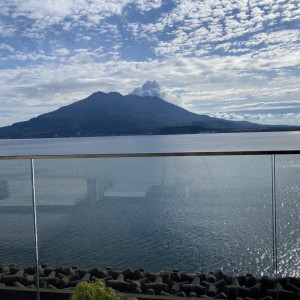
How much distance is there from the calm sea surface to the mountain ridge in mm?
14496

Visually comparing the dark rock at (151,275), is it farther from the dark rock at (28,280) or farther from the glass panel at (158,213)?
the dark rock at (28,280)

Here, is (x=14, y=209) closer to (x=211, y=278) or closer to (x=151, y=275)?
(x=151, y=275)

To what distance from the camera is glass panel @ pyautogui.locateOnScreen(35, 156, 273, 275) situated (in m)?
2.15

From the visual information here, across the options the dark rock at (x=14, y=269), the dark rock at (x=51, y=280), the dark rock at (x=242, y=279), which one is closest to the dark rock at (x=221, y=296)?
the dark rock at (x=242, y=279)

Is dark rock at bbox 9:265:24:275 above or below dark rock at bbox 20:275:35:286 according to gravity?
above

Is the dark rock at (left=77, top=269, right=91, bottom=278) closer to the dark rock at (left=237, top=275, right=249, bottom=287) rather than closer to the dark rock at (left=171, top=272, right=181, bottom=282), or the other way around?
the dark rock at (left=171, top=272, right=181, bottom=282)

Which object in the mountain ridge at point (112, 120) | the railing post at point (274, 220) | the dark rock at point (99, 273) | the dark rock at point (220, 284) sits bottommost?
the dark rock at point (220, 284)

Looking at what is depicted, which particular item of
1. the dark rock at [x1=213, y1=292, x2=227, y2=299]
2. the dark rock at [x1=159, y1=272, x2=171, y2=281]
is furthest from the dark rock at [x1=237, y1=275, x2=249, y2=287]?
the dark rock at [x1=159, y1=272, x2=171, y2=281]

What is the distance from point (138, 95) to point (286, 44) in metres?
19.2

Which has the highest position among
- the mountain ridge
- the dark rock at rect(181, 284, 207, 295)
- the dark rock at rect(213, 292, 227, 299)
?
the mountain ridge

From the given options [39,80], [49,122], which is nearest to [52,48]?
[39,80]

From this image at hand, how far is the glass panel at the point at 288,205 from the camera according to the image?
84.0 inches

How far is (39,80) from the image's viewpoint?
104 ft

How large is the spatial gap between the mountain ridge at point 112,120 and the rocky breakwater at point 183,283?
47.9 ft
